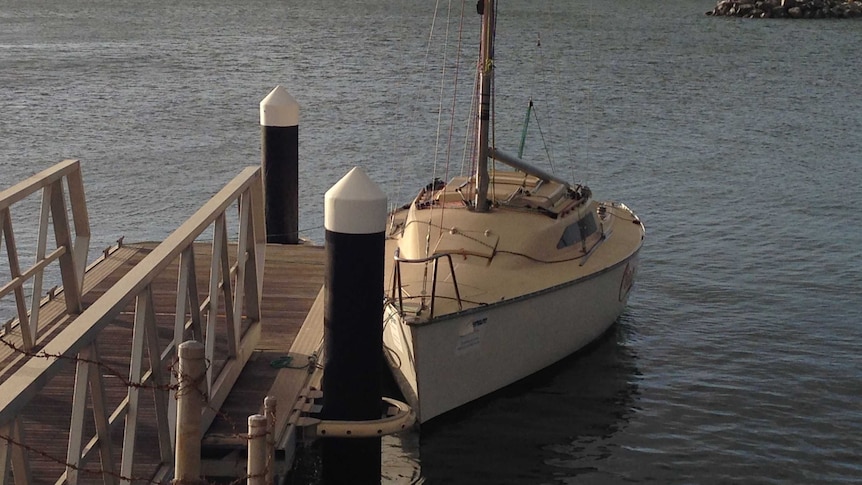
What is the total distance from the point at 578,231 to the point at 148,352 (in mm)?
8498

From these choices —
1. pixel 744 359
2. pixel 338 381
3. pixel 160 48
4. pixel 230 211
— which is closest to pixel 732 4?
pixel 160 48

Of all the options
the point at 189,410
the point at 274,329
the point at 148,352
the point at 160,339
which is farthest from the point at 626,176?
the point at 189,410

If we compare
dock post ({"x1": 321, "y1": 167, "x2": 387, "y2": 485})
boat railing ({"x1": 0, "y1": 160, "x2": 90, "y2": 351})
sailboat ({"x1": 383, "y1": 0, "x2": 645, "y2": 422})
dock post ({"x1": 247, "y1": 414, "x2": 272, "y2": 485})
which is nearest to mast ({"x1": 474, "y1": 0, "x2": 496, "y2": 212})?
sailboat ({"x1": 383, "y1": 0, "x2": 645, "y2": 422})

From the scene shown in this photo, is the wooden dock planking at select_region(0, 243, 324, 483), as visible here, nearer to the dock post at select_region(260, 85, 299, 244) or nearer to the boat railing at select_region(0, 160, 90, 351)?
the boat railing at select_region(0, 160, 90, 351)

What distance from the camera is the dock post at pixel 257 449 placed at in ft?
24.5

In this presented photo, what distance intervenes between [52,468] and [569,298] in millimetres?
8593

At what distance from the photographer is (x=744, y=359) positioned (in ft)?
58.7

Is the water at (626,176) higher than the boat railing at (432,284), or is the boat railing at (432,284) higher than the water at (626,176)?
the boat railing at (432,284)

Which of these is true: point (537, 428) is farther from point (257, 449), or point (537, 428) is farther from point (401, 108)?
point (401, 108)

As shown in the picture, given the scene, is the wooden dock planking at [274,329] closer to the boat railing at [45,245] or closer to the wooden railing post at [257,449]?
the wooden railing post at [257,449]

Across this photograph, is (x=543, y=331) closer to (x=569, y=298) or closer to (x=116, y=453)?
(x=569, y=298)

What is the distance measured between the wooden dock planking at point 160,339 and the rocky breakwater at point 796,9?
92.5 metres

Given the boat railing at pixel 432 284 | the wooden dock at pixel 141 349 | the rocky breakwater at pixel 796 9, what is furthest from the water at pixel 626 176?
the rocky breakwater at pixel 796 9

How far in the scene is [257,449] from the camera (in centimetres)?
757
